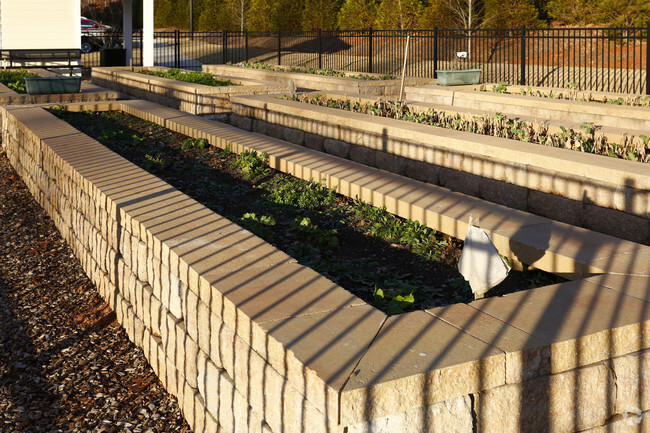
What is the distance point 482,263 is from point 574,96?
30.9 feet

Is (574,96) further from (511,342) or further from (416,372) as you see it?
(416,372)

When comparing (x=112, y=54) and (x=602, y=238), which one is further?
(x=112, y=54)

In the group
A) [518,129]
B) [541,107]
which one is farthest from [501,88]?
[518,129]

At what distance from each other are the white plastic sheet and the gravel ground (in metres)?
1.89

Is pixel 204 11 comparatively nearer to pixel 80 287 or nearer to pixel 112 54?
pixel 112 54

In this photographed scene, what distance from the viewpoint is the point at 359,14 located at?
3338cm

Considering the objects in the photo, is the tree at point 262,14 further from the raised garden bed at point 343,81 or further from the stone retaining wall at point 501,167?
the stone retaining wall at point 501,167

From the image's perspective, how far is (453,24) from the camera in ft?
93.9

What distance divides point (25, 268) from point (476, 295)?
468cm

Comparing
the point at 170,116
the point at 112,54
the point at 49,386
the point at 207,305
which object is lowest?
the point at 49,386

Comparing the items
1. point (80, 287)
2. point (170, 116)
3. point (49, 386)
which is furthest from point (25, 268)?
point (170, 116)

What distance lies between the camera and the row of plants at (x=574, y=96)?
1116 cm

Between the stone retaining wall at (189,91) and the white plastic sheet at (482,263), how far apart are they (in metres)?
9.71

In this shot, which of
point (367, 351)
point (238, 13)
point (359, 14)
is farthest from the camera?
point (238, 13)
